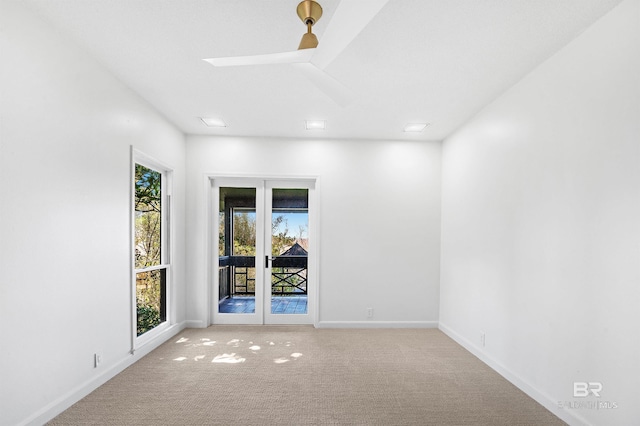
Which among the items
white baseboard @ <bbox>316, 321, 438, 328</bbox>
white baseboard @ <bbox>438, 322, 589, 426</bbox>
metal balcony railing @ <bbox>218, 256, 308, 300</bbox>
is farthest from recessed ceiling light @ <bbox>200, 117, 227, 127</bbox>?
white baseboard @ <bbox>438, 322, 589, 426</bbox>

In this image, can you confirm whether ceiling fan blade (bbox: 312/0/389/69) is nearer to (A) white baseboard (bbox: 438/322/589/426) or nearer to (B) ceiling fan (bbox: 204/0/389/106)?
(B) ceiling fan (bbox: 204/0/389/106)

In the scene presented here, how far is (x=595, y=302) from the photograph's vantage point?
6.55ft

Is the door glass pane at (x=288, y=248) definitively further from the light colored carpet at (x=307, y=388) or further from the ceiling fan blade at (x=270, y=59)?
the ceiling fan blade at (x=270, y=59)

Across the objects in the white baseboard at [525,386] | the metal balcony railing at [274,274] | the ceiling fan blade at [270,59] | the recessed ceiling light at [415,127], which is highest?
the recessed ceiling light at [415,127]

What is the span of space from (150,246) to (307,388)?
2.37 m

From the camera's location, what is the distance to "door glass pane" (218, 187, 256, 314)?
4.56 m

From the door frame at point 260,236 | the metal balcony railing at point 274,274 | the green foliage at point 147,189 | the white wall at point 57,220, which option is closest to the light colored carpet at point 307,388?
the white wall at point 57,220

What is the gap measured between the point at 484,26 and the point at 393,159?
255cm

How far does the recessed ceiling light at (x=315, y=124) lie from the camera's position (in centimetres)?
387

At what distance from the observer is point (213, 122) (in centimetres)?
396

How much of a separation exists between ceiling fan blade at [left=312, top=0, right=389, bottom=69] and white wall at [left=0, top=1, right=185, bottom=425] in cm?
191

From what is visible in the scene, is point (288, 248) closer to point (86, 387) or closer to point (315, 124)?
point (315, 124)

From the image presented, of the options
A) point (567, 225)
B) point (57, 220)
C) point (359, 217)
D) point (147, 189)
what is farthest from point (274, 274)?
point (567, 225)

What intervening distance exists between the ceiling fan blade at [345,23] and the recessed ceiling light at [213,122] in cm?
266
